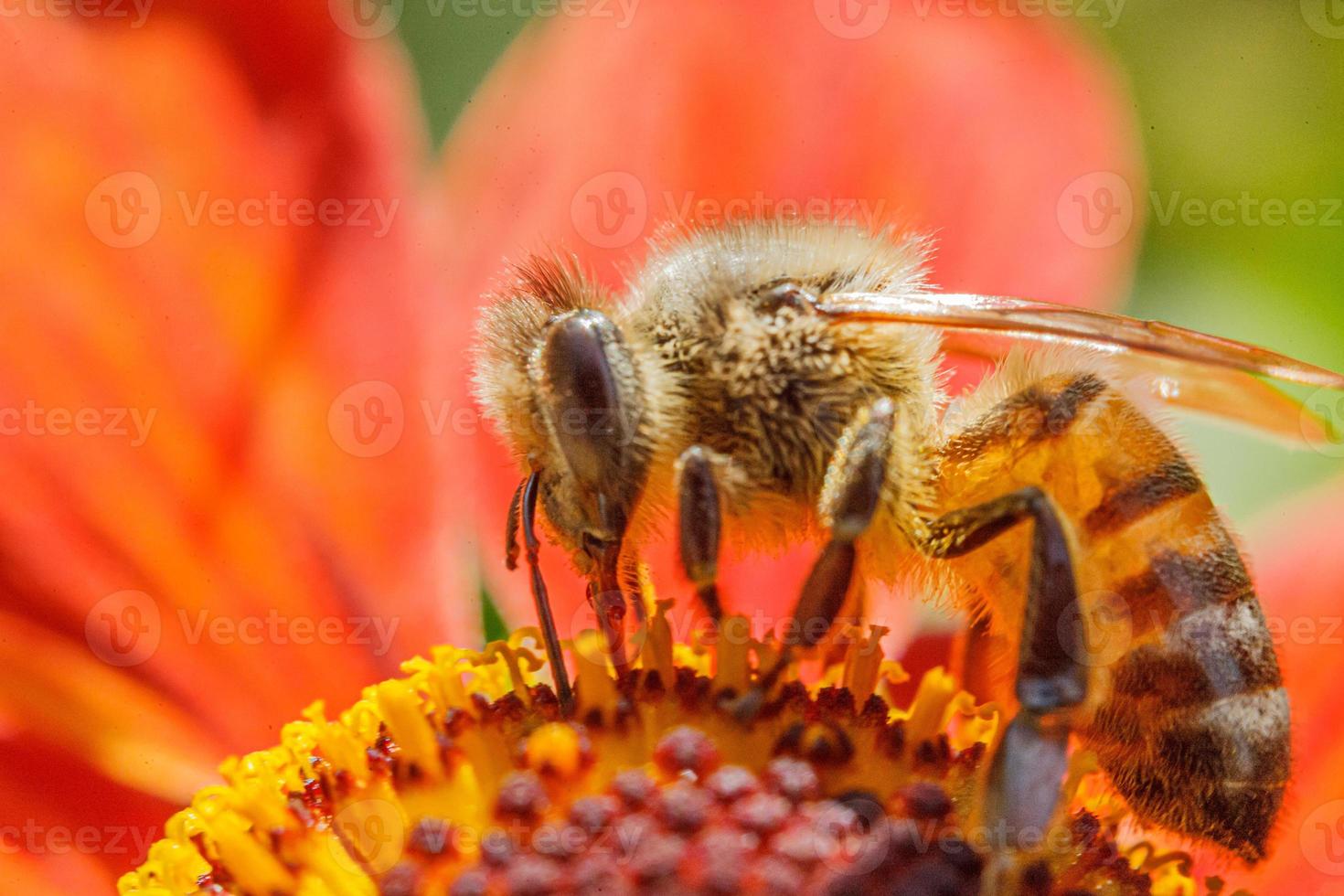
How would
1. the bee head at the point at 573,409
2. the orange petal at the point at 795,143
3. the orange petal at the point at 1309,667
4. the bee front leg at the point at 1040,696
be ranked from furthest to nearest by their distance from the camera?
the orange petal at the point at 795,143 → the orange petal at the point at 1309,667 → the bee head at the point at 573,409 → the bee front leg at the point at 1040,696

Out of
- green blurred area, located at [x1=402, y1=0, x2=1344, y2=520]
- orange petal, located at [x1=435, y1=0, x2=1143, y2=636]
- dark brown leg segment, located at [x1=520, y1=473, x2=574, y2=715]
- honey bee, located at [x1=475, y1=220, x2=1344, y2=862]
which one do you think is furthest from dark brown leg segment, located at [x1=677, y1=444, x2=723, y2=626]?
green blurred area, located at [x1=402, y1=0, x2=1344, y2=520]

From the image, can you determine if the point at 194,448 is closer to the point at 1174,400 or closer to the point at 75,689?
the point at 75,689

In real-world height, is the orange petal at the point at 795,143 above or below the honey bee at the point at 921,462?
above

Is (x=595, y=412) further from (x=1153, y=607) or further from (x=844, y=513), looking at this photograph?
(x=1153, y=607)

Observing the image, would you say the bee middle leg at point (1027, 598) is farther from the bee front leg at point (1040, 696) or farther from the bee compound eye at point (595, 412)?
the bee compound eye at point (595, 412)

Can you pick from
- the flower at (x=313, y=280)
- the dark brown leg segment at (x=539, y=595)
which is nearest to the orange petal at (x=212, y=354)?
the flower at (x=313, y=280)

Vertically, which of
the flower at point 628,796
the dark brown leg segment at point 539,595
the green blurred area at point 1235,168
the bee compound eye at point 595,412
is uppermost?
the green blurred area at point 1235,168

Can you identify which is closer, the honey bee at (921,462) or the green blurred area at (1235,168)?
the honey bee at (921,462)

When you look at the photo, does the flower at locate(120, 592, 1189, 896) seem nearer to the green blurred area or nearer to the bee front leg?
the bee front leg
